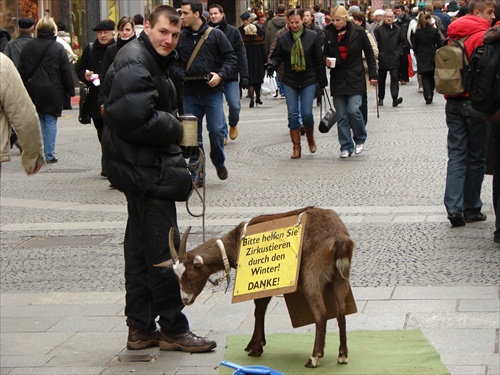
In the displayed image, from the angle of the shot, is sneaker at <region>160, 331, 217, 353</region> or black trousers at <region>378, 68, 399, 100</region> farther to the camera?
black trousers at <region>378, 68, 399, 100</region>

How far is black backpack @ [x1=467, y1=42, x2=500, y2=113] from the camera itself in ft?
27.3

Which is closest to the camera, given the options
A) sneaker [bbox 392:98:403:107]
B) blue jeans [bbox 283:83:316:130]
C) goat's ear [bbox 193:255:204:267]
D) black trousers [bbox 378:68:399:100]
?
goat's ear [bbox 193:255:204:267]

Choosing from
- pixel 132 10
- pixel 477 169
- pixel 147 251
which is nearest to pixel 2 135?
pixel 147 251

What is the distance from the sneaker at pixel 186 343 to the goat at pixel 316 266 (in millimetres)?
405

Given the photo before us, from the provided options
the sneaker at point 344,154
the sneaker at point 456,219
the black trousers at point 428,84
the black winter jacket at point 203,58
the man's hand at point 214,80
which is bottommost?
the black trousers at point 428,84

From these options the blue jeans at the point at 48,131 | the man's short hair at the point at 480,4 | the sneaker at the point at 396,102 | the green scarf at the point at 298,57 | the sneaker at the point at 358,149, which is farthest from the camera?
the sneaker at the point at 396,102

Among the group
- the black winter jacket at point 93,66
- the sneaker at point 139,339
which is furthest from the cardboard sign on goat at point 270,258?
the black winter jacket at point 93,66

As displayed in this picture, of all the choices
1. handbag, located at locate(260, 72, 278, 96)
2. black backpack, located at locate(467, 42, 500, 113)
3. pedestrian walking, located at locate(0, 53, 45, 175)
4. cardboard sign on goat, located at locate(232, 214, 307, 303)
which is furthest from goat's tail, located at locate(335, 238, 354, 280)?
handbag, located at locate(260, 72, 278, 96)

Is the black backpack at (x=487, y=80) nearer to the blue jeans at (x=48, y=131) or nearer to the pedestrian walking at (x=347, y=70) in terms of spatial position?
the pedestrian walking at (x=347, y=70)

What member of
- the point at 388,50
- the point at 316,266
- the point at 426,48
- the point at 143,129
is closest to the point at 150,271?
the point at 143,129

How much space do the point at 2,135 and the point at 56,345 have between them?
50.9 inches

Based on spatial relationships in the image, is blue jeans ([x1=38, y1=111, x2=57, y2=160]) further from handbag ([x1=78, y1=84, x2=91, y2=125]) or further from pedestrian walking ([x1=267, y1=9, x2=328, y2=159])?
pedestrian walking ([x1=267, y1=9, x2=328, y2=159])

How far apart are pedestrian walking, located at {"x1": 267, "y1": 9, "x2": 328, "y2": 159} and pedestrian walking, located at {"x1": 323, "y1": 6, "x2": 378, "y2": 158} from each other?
0.20m

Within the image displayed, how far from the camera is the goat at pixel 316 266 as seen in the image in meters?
5.46
